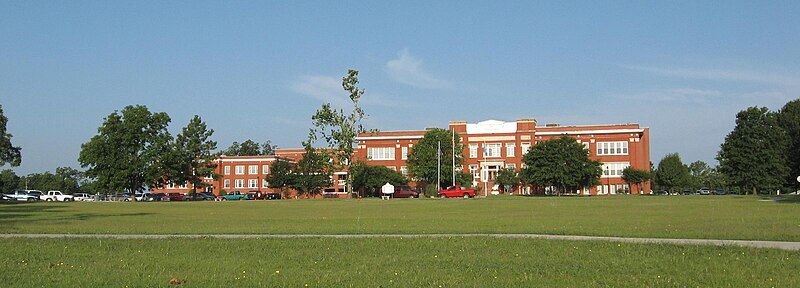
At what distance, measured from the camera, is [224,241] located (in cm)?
1923

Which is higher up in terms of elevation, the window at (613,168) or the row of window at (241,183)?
the window at (613,168)

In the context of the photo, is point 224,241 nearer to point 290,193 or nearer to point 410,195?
point 410,195

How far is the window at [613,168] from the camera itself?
130500 mm

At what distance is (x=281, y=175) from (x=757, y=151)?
68922 millimetres

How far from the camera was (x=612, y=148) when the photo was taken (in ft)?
433

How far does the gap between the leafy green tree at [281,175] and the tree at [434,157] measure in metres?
20.0

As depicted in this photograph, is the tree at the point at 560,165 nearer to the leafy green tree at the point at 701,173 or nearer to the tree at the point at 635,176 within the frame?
the tree at the point at 635,176

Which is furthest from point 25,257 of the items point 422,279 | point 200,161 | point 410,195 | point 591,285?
point 200,161

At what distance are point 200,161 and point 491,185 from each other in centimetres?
4898

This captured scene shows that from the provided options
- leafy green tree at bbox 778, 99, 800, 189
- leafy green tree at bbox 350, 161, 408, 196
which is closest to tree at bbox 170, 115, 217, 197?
leafy green tree at bbox 350, 161, 408, 196

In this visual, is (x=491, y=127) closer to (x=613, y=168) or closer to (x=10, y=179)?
(x=613, y=168)

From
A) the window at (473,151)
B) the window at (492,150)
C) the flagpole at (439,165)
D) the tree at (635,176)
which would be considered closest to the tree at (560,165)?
the flagpole at (439,165)

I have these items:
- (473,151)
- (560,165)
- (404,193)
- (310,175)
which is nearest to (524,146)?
(473,151)

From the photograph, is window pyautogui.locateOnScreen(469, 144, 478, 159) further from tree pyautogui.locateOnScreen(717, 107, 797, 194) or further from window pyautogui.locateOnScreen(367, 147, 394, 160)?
tree pyautogui.locateOnScreen(717, 107, 797, 194)
